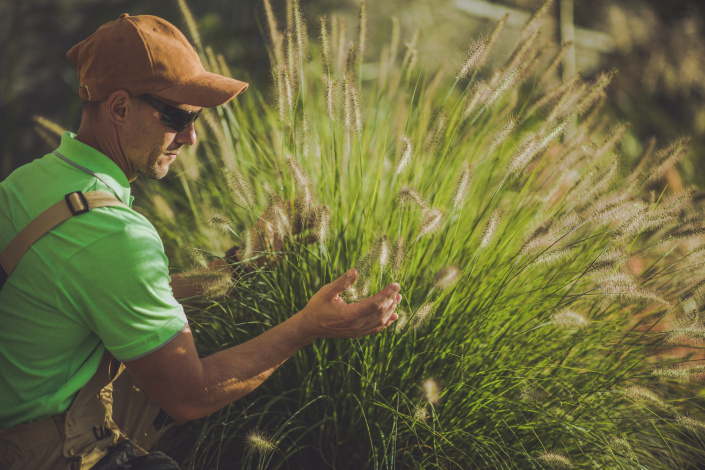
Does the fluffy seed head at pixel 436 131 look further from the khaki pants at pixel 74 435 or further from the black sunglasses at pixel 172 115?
the khaki pants at pixel 74 435

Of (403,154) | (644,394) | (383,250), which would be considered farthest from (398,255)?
(644,394)

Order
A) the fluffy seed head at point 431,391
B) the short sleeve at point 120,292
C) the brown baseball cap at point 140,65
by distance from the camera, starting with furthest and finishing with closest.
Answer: the fluffy seed head at point 431,391 → the brown baseball cap at point 140,65 → the short sleeve at point 120,292

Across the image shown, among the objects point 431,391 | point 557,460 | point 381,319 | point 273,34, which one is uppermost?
point 273,34

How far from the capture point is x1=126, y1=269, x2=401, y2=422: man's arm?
1.44 meters

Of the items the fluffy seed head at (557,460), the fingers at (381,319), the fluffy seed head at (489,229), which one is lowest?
the fluffy seed head at (557,460)

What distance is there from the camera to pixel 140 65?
157 centimetres

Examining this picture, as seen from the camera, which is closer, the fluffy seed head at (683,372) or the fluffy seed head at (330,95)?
the fluffy seed head at (683,372)

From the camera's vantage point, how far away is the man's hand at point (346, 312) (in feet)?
5.03

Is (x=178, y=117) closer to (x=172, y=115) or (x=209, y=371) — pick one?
(x=172, y=115)

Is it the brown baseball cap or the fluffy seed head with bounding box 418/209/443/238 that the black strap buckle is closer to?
the brown baseball cap

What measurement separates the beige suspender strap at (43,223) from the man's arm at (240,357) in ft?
1.33

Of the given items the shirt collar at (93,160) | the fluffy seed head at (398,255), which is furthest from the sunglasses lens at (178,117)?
the fluffy seed head at (398,255)

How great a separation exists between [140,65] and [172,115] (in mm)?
167

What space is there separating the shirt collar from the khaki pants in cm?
51
